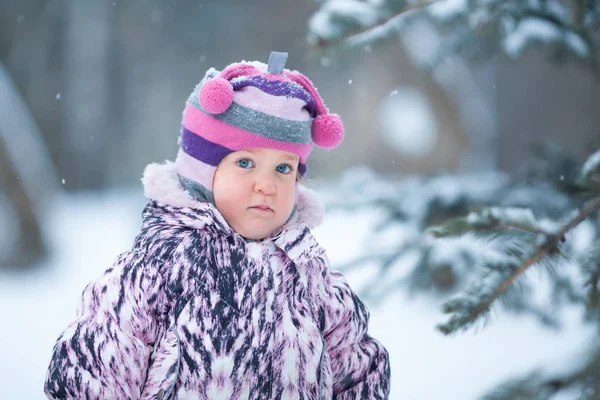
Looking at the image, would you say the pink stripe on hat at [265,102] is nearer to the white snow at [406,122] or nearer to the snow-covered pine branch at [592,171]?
the snow-covered pine branch at [592,171]

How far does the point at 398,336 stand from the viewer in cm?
294

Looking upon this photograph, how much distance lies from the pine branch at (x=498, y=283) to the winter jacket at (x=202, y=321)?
0.22m

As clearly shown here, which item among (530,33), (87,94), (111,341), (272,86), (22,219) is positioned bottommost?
(111,341)

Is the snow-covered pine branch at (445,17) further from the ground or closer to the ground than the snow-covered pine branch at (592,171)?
further from the ground

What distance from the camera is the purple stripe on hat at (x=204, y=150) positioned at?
112cm

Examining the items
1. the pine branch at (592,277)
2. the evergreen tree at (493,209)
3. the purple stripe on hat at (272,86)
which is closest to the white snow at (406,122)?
the evergreen tree at (493,209)

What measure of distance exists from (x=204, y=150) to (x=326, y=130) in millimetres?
232

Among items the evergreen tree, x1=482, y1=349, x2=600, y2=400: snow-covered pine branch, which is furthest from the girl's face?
x1=482, y1=349, x2=600, y2=400: snow-covered pine branch

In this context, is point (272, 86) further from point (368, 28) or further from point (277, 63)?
point (368, 28)

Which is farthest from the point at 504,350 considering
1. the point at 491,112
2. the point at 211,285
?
the point at 491,112

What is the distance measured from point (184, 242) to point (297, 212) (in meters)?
0.27

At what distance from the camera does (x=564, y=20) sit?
1.38 meters

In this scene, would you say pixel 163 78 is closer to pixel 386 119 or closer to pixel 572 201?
pixel 386 119

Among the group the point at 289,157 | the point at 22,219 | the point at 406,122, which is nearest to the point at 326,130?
the point at 289,157
